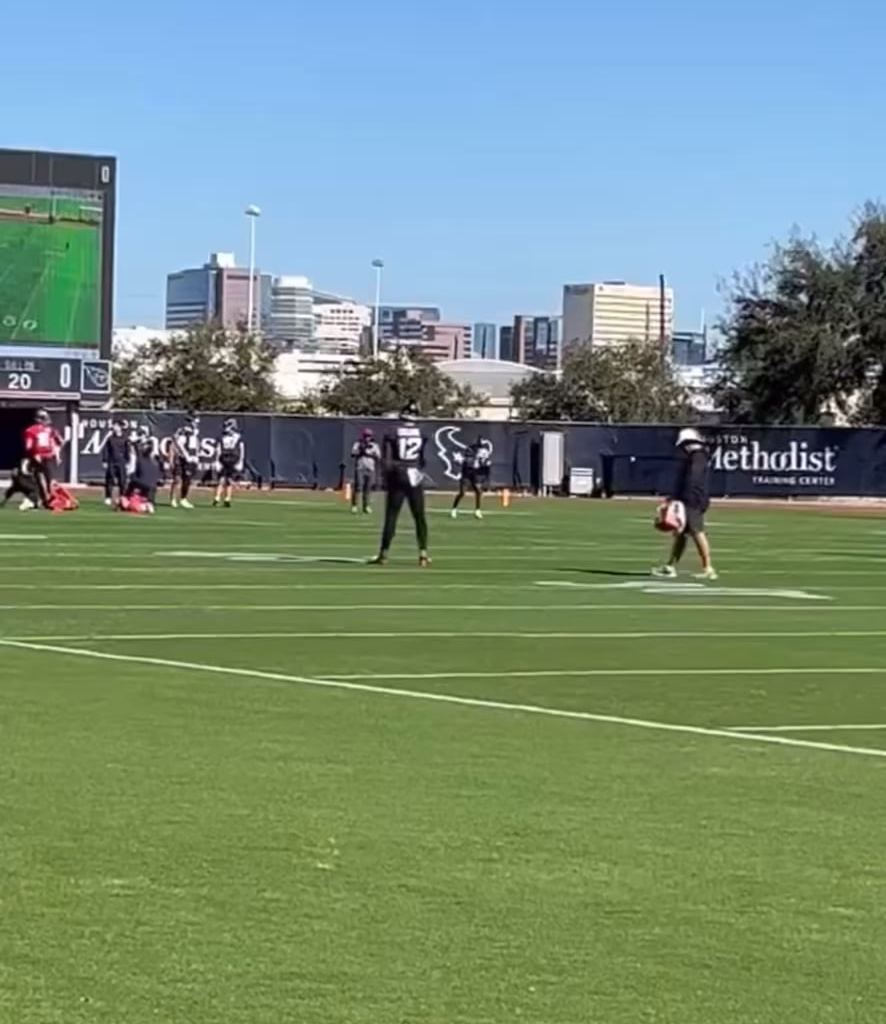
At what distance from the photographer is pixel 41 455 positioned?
3834cm

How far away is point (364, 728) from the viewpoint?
38.2 feet

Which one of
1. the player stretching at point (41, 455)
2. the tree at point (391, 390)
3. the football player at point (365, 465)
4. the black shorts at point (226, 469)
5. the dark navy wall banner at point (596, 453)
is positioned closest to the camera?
the player stretching at point (41, 455)

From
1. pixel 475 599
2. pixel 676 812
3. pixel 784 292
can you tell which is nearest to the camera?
pixel 676 812

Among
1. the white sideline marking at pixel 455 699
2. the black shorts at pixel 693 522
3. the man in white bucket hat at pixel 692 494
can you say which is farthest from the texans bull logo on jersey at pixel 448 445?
the white sideline marking at pixel 455 699

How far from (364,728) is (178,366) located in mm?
82347

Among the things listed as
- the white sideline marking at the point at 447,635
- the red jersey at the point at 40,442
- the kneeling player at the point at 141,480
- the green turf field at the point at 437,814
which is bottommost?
the green turf field at the point at 437,814

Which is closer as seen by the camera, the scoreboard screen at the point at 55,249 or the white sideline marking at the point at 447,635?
the white sideline marking at the point at 447,635

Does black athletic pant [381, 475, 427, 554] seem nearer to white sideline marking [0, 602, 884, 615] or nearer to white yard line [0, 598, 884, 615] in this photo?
white yard line [0, 598, 884, 615]

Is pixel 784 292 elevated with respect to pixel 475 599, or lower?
elevated

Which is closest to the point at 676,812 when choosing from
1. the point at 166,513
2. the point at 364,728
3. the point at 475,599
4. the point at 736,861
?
the point at 736,861

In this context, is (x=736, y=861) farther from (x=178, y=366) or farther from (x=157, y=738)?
(x=178, y=366)

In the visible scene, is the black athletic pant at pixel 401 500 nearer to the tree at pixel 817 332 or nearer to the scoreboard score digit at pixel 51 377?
the scoreboard score digit at pixel 51 377

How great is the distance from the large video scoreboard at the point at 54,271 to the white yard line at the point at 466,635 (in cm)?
3775

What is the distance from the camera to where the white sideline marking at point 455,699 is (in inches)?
457
